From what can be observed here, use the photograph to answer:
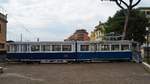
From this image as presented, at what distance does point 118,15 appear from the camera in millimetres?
77188

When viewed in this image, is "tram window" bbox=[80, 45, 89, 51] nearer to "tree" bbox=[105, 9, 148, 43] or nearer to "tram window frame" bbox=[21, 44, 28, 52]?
"tram window frame" bbox=[21, 44, 28, 52]

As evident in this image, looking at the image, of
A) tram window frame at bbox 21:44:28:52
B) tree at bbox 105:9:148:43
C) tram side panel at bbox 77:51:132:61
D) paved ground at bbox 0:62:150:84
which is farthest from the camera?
tree at bbox 105:9:148:43

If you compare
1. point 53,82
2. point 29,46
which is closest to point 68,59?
point 29,46

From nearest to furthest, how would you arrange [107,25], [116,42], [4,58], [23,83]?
[23,83] < [116,42] < [4,58] < [107,25]

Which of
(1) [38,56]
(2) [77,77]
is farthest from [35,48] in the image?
(2) [77,77]

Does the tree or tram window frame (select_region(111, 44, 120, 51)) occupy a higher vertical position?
the tree

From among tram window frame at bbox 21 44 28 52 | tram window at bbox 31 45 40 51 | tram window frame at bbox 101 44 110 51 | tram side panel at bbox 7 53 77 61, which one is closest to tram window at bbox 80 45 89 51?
tram side panel at bbox 7 53 77 61

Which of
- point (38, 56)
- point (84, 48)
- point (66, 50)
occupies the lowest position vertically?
point (38, 56)

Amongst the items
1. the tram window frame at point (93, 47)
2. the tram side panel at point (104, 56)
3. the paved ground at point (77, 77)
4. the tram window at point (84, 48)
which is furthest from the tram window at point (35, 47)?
the paved ground at point (77, 77)

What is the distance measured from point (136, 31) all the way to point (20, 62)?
1200 inches

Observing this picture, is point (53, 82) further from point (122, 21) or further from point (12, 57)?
point (122, 21)

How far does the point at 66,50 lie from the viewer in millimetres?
47938

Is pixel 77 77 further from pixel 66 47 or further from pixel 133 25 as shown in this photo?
pixel 133 25

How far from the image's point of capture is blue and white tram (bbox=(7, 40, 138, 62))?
47.1m
